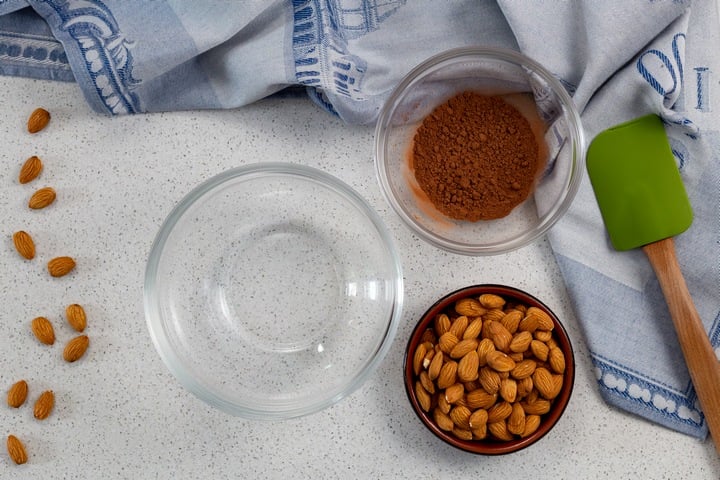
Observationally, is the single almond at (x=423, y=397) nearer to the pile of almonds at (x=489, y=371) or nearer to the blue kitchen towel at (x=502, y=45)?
the pile of almonds at (x=489, y=371)

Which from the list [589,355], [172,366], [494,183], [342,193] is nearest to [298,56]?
[342,193]

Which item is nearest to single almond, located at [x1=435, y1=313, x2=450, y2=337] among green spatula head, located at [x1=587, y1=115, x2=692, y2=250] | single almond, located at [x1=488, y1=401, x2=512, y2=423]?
single almond, located at [x1=488, y1=401, x2=512, y2=423]

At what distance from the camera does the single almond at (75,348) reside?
86 centimetres

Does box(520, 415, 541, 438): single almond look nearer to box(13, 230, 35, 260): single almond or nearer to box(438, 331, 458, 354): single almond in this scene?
box(438, 331, 458, 354): single almond

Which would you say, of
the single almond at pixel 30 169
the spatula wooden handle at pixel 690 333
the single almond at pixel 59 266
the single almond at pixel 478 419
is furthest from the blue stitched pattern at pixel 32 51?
the spatula wooden handle at pixel 690 333

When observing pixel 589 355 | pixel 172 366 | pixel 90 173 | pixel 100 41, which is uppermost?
pixel 100 41

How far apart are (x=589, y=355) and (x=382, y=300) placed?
0.87 ft

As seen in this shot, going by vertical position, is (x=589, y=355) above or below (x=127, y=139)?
below

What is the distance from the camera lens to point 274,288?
0.88 metres

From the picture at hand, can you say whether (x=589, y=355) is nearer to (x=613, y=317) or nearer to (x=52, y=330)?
(x=613, y=317)

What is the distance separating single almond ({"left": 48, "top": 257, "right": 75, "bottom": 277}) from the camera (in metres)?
0.87

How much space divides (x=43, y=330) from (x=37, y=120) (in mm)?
264

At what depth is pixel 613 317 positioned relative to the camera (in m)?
0.85

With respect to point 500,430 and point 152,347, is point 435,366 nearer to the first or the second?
point 500,430
